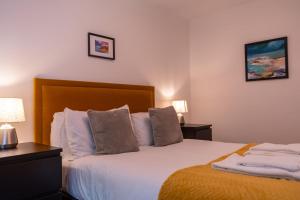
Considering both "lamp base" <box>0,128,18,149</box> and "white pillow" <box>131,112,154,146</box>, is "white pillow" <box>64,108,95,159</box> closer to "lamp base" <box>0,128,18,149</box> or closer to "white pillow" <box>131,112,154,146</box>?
"lamp base" <box>0,128,18,149</box>

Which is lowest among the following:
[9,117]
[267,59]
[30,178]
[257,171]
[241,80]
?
[30,178]

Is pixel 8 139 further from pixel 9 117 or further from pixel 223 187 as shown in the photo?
pixel 223 187

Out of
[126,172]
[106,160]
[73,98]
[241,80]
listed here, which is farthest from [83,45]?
[241,80]

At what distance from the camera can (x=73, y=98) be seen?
2.46 m

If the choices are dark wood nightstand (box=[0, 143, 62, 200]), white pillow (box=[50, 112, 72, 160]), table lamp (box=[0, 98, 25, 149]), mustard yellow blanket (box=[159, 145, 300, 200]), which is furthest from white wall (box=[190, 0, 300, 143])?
table lamp (box=[0, 98, 25, 149])

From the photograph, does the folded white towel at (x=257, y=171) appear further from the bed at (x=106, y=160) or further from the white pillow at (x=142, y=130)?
the white pillow at (x=142, y=130)

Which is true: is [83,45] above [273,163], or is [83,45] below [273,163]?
above

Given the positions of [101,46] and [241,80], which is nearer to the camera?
[101,46]

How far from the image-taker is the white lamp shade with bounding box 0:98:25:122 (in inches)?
69.5

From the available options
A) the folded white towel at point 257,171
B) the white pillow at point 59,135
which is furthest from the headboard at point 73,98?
the folded white towel at point 257,171

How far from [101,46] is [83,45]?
0.78ft

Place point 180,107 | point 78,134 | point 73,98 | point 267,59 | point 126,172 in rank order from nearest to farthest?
point 126,172
point 78,134
point 73,98
point 267,59
point 180,107

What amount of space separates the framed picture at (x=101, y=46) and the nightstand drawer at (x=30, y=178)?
141 centimetres

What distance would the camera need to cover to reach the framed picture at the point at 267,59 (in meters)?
3.26
